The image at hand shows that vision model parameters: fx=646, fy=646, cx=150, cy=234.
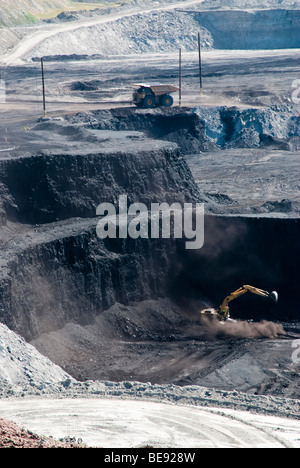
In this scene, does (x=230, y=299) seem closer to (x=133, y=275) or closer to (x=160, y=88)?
(x=133, y=275)

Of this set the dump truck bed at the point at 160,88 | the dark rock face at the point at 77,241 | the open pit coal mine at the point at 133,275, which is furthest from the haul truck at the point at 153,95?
the dark rock face at the point at 77,241

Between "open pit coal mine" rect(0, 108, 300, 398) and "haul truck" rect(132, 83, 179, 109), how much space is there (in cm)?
1498

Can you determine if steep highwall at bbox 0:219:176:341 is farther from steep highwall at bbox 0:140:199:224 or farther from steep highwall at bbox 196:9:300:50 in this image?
steep highwall at bbox 196:9:300:50

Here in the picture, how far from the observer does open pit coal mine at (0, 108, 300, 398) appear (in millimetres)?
22031

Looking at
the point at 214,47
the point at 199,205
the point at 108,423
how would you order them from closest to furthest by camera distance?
the point at 108,423, the point at 199,205, the point at 214,47

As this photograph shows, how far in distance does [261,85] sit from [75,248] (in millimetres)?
36220

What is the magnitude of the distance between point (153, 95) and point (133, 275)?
936 inches

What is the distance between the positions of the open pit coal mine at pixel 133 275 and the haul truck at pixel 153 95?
15.0 meters

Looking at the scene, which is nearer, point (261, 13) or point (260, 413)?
point (260, 413)

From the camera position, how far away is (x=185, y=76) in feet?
201

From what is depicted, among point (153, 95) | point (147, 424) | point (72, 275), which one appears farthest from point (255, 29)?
point (147, 424)

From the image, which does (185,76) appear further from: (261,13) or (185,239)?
(185,239)

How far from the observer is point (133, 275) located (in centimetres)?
2662
